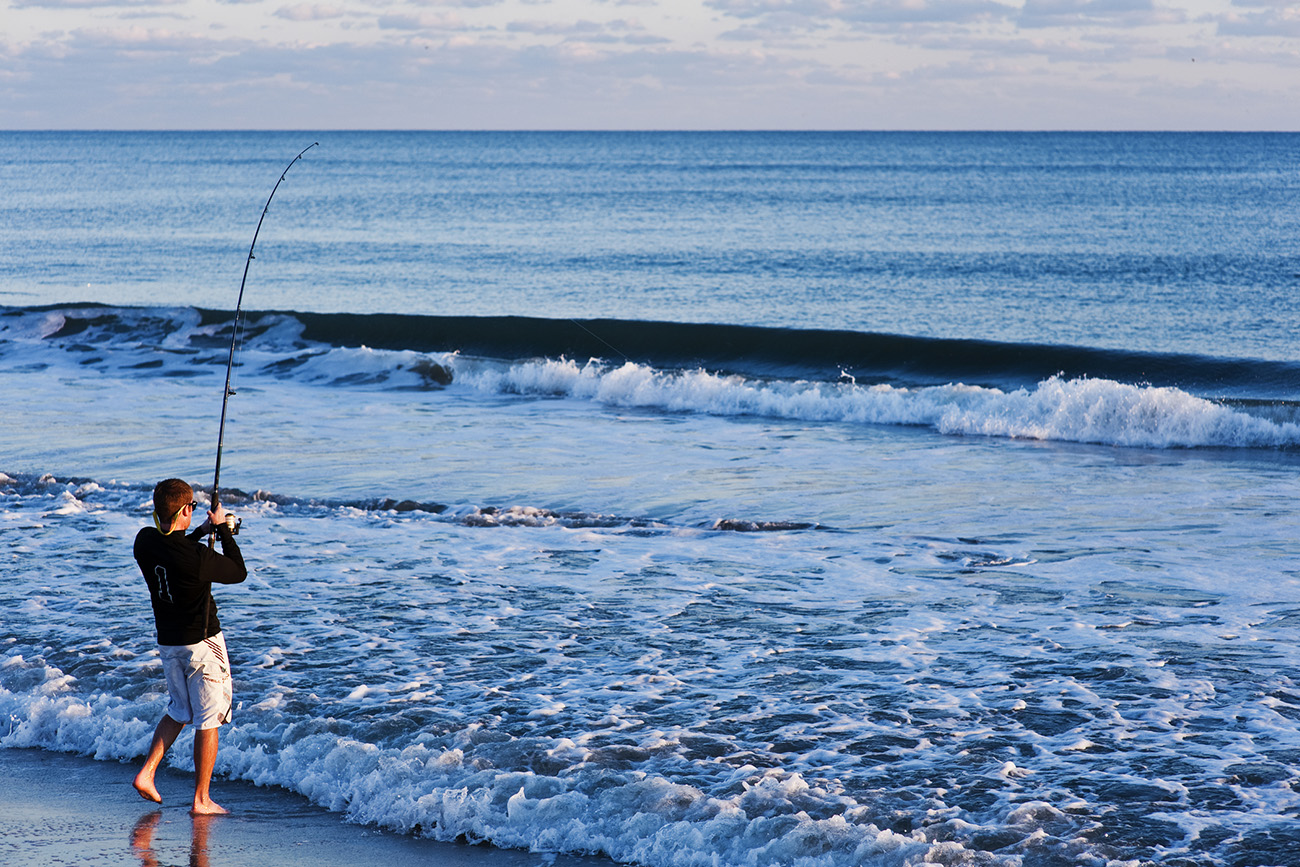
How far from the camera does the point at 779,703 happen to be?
5.75 metres

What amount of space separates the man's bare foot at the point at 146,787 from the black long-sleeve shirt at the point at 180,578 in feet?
1.81

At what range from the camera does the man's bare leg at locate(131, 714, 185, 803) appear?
189 inches

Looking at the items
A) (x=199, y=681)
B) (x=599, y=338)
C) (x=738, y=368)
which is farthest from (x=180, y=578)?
(x=599, y=338)

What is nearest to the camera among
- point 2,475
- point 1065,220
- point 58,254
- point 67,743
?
point 67,743

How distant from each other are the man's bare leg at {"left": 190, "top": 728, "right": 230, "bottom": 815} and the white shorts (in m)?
0.04

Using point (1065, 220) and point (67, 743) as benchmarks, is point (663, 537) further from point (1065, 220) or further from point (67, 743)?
point (1065, 220)

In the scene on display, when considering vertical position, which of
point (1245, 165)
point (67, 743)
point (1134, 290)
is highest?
point (1245, 165)

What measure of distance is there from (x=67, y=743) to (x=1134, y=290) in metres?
23.6

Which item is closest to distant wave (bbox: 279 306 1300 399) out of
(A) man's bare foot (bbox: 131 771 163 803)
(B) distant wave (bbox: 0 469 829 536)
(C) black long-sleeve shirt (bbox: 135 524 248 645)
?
(B) distant wave (bbox: 0 469 829 536)

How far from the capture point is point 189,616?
470 cm

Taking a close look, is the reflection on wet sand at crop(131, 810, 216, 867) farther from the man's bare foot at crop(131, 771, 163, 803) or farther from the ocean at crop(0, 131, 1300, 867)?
the ocean at crop(0, 131, 1300, 867)

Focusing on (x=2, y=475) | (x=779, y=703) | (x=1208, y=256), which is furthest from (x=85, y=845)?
(x=1208, y=256)

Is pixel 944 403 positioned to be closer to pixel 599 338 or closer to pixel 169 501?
pixel 599 338

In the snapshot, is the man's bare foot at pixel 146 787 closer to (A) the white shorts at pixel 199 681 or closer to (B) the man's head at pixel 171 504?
(A) the white shorts at pixel 199 681
